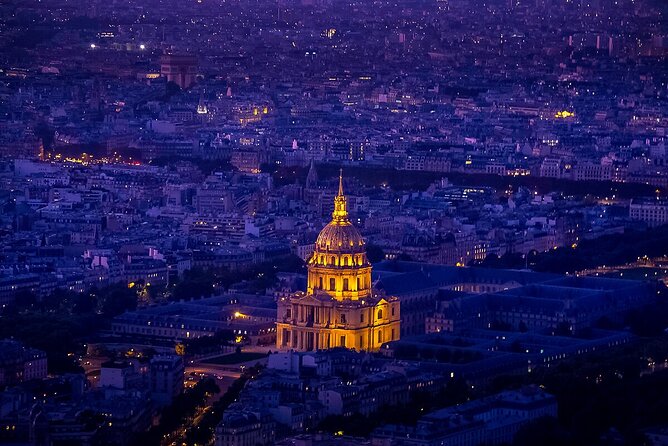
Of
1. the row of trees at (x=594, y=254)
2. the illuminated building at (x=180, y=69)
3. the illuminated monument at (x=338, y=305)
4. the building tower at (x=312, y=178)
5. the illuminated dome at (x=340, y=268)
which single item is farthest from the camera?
the illuminated building at (x=180, y=69)

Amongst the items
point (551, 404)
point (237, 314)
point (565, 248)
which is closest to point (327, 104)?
point (565, 248)

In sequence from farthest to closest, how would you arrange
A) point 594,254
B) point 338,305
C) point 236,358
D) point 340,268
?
point 594,254 < point 340,268 < point 338,305 < point 236,358

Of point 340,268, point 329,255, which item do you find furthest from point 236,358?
point 329,255

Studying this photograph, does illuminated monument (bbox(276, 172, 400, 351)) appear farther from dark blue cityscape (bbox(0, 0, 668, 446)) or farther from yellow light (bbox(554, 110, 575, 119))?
yellow light (bbox(554, 110, 575, 119))

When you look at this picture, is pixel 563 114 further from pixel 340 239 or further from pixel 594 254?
pixel 340 239

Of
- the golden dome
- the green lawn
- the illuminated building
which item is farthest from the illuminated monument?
the illuminated building

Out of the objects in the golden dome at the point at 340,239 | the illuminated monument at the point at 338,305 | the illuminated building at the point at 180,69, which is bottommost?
the illuminated monument at the point at 338,305

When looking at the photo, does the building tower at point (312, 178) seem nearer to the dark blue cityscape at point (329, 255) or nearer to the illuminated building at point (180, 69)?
the dark blue cityscape at point (329, 255)

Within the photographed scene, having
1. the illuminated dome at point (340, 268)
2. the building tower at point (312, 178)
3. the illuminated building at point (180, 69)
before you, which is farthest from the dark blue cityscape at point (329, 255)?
the building tower at point (312, 178)
